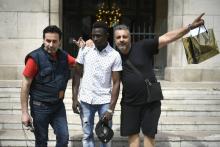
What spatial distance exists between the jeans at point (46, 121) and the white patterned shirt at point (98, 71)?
41 cm

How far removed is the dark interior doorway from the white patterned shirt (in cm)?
754

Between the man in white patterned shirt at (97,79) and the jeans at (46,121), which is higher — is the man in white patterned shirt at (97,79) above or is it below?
above

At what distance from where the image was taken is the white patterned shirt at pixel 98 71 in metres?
5.05

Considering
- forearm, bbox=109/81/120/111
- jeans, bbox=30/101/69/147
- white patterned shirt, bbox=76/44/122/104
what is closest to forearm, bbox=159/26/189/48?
white patterned shirt, bbox=76/44/122/104

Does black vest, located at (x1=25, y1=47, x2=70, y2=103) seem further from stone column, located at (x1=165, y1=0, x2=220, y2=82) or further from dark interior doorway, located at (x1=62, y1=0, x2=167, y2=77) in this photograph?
dark interior doorway, located at (x1=62, y1=0, x2=167, y2=77)

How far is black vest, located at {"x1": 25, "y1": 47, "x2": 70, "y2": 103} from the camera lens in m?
4.75

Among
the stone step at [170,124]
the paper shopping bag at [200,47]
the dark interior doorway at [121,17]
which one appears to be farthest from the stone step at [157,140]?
the dark interior doorway at [121,17]

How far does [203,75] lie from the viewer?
33.1 feet

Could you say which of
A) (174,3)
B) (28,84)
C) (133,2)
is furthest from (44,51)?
(133,2)

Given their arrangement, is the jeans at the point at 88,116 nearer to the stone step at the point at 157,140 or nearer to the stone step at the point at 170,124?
the stone step at the point at 157,140

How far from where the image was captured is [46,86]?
4.82 metres

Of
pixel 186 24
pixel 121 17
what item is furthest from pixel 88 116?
pixel 121 17

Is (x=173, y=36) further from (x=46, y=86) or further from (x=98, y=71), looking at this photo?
(x=46, y=86)

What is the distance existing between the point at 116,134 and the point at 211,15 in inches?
192
